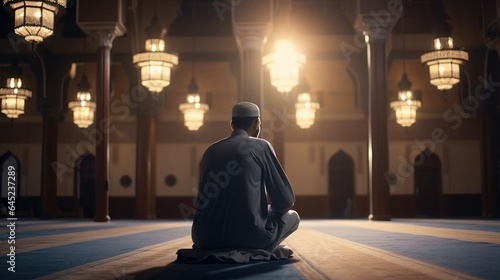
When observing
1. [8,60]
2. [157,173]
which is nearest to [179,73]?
[157,173]

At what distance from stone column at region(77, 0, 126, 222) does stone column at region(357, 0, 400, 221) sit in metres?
3.99

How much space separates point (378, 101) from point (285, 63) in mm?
1828

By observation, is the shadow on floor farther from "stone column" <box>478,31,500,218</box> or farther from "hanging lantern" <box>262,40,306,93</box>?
"stone column" <box>478,31,500,218</box>

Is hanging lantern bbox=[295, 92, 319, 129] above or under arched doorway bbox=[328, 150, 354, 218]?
above

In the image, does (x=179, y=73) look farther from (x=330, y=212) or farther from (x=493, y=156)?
(x=493, y=156)

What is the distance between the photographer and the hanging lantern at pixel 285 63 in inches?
330

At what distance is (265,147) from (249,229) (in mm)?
477

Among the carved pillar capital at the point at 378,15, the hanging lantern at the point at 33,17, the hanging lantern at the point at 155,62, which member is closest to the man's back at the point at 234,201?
the hanging lantern at the point at 33,17

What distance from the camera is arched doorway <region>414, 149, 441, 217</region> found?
14711 mm

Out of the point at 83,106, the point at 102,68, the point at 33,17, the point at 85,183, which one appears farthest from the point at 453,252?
the point at 85,183

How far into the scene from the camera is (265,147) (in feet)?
11.1

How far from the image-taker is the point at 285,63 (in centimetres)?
838

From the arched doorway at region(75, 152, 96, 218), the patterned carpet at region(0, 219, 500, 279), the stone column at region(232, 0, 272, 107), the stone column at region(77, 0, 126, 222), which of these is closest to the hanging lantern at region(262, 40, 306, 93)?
the stone column at region(232, 0, 272, 107)

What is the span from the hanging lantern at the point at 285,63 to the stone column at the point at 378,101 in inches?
61.8
